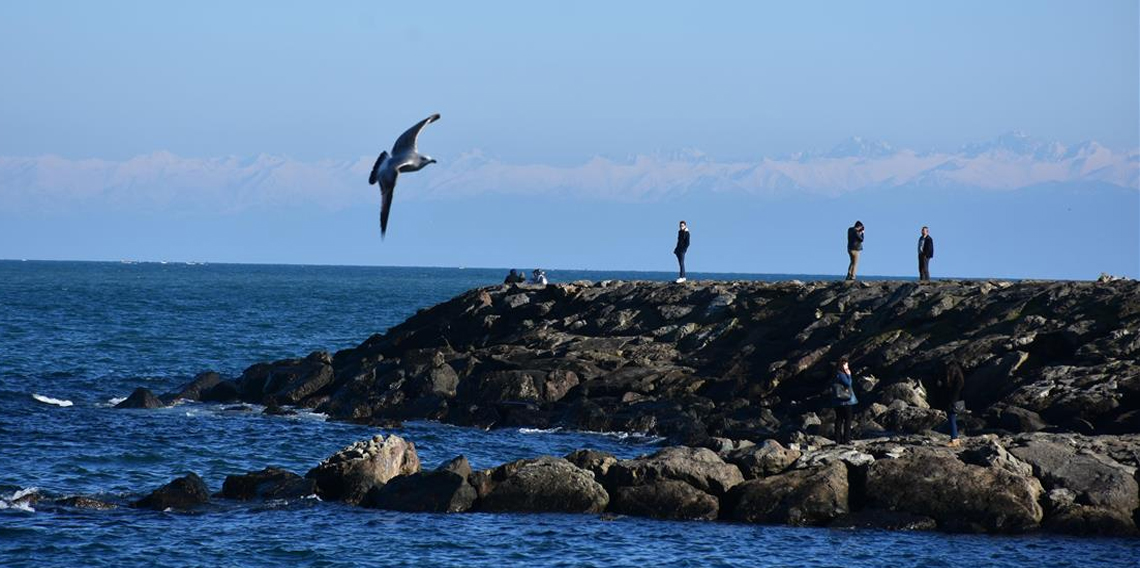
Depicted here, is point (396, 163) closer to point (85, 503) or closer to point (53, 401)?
point (85, 503)

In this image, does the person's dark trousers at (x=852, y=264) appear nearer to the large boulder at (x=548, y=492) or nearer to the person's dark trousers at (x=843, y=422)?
the person's dark trousers at (x=843, y=422)

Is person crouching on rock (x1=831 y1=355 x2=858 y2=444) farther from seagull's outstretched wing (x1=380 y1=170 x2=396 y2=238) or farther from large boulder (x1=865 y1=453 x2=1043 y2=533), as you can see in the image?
seagull's outstretched wing (x1=380 y1=170 x2=396 y2=238)

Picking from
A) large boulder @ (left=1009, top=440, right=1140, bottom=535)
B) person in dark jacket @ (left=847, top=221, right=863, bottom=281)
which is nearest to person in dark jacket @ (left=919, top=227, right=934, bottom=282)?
person in dark jacket @ (left=847, top=221, right=863, bottom=281)

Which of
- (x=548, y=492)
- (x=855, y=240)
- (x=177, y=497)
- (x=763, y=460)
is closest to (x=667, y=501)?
(x=763, y=460)

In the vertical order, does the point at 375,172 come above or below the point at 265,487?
above

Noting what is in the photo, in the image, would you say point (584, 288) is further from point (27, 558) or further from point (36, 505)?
point (27, 558)

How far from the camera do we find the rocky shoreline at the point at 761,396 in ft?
87.6

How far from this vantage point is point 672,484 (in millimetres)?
27500

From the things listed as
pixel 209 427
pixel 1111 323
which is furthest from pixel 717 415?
pixel 209 427

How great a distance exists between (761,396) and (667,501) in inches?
522

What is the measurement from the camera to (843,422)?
106 feet

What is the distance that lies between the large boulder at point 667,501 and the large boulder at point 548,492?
442mm

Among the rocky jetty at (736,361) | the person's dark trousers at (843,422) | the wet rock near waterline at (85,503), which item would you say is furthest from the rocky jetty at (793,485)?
the rocky jetty at (736,361)

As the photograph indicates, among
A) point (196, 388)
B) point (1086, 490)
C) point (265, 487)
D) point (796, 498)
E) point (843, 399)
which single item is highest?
point (843, 399)
